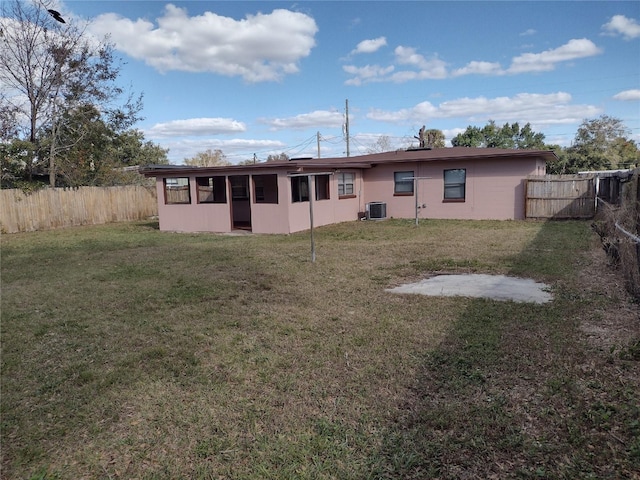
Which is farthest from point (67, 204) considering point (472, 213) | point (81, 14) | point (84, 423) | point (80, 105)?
point (84, 423)

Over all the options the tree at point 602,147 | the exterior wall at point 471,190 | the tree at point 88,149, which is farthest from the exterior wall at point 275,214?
the tree at point 602,147

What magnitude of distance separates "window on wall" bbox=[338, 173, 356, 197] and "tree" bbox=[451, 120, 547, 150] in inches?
1134

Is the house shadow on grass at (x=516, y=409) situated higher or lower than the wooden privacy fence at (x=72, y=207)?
lower

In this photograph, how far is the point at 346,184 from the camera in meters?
17.0

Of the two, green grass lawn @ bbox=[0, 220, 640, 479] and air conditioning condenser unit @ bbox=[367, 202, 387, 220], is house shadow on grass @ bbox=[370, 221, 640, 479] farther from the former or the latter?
air conditioning condenser unit @ bbox=[367, 202, 387, 220]

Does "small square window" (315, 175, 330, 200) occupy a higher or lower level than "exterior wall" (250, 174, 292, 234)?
higher

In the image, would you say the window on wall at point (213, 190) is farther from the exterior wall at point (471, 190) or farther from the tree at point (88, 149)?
the tree at point (88, 149)

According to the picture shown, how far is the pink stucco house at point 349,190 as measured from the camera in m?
13.9

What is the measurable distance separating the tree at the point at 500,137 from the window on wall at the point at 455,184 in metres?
28.0

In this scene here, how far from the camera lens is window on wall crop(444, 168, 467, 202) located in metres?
16.4

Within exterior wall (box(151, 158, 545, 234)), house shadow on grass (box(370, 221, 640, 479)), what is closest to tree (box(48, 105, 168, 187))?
exterior wall (box(151, 158, 545, 234))

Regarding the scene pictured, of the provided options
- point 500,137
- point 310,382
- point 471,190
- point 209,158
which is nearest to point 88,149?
point 471,190

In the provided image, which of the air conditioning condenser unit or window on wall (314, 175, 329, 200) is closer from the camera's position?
window on wall (314, 175, 329, 200)

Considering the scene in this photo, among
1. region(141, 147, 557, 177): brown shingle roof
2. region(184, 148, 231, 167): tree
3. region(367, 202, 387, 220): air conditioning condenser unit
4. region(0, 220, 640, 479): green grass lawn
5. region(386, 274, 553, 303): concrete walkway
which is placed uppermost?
region(184, 148, 231, 167): tree
